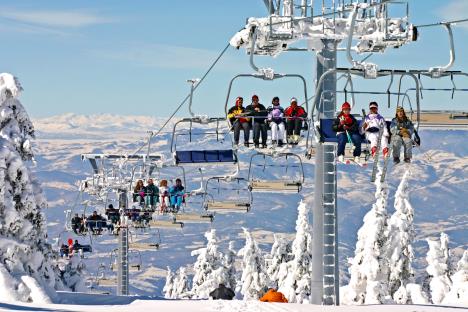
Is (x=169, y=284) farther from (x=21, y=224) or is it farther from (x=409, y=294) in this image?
(x=21, y=224)

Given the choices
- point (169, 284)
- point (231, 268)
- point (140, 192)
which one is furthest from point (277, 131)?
point (169, 284)

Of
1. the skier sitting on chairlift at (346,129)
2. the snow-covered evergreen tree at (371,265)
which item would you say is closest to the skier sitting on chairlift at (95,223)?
the snow-covered evergreen tree at (371,265)

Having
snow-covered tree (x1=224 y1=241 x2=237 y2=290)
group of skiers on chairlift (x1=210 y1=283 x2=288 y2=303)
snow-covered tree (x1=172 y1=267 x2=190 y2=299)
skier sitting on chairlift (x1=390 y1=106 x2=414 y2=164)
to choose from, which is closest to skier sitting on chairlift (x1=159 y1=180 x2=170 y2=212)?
group of skiers on chairlift (x1=210 y1=283 x2=288 y2=303)

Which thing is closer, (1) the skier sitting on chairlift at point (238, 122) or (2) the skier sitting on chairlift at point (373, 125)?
(2) the skier sitting on chairlift at point (373, 125)

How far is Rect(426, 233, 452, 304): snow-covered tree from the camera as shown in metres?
65.5

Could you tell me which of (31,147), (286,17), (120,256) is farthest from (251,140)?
(120,256)

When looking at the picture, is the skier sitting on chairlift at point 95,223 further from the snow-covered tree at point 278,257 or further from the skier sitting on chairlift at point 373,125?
the skier sitting on chairlift at point 373,125

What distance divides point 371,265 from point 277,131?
34.4 meters

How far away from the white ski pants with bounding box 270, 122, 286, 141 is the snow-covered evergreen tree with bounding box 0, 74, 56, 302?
718 cm

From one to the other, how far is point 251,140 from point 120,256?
33556 mm

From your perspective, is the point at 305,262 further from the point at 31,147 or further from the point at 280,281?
the point at 31,147

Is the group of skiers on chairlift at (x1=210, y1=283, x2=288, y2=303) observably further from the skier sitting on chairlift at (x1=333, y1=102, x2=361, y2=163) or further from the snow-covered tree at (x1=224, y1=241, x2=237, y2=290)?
Result: the snow-covered tree at (x1=224, y1=241, x2=237, y2=290)

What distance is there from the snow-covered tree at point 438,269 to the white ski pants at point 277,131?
1482 inches

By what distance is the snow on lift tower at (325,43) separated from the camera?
96.4 feet
